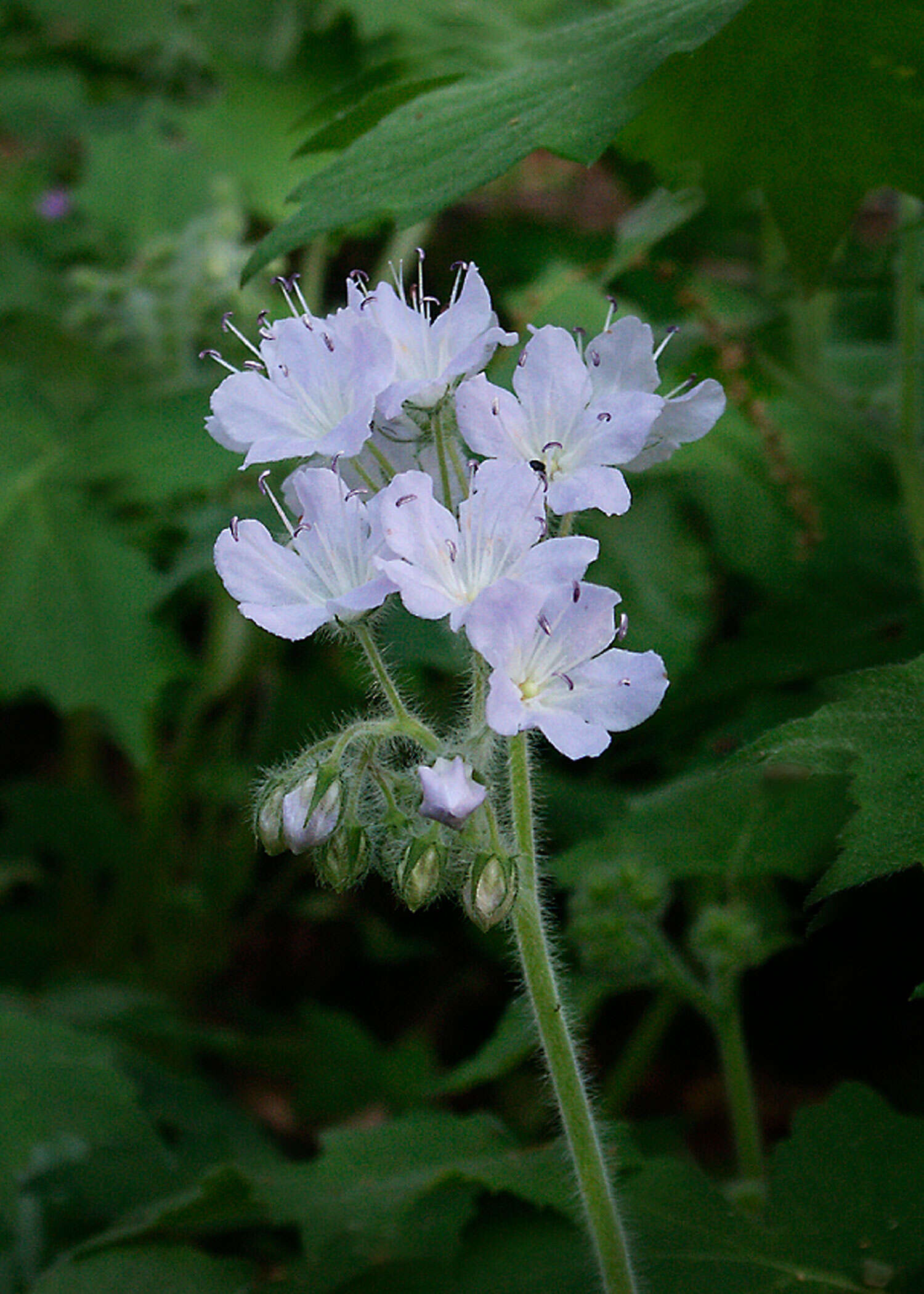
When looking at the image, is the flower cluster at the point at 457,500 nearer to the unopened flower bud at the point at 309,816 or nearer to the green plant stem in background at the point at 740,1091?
the unopened flower bud at the point at 309,816

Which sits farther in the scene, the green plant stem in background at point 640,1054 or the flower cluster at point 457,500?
the green plant stem in background at point 640,1054

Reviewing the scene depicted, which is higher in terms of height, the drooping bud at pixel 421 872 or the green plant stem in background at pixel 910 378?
the green plant stem in background at pixel 910 378

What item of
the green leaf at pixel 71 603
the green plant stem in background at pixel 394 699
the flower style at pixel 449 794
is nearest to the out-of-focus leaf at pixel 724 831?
the green plant stem in background at pixel 394 699

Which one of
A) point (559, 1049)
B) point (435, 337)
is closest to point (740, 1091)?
point (559, 1049)

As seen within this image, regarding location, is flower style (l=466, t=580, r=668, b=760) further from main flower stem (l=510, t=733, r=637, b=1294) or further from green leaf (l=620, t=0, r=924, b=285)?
green leaf (l=620, t=0, r=924, b=285)

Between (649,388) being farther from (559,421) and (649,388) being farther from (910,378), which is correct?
(910,378)

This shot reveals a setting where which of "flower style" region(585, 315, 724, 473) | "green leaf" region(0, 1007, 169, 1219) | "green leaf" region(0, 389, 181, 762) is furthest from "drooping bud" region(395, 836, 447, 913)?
"green leaf" region(0, 389, 181, 762)
